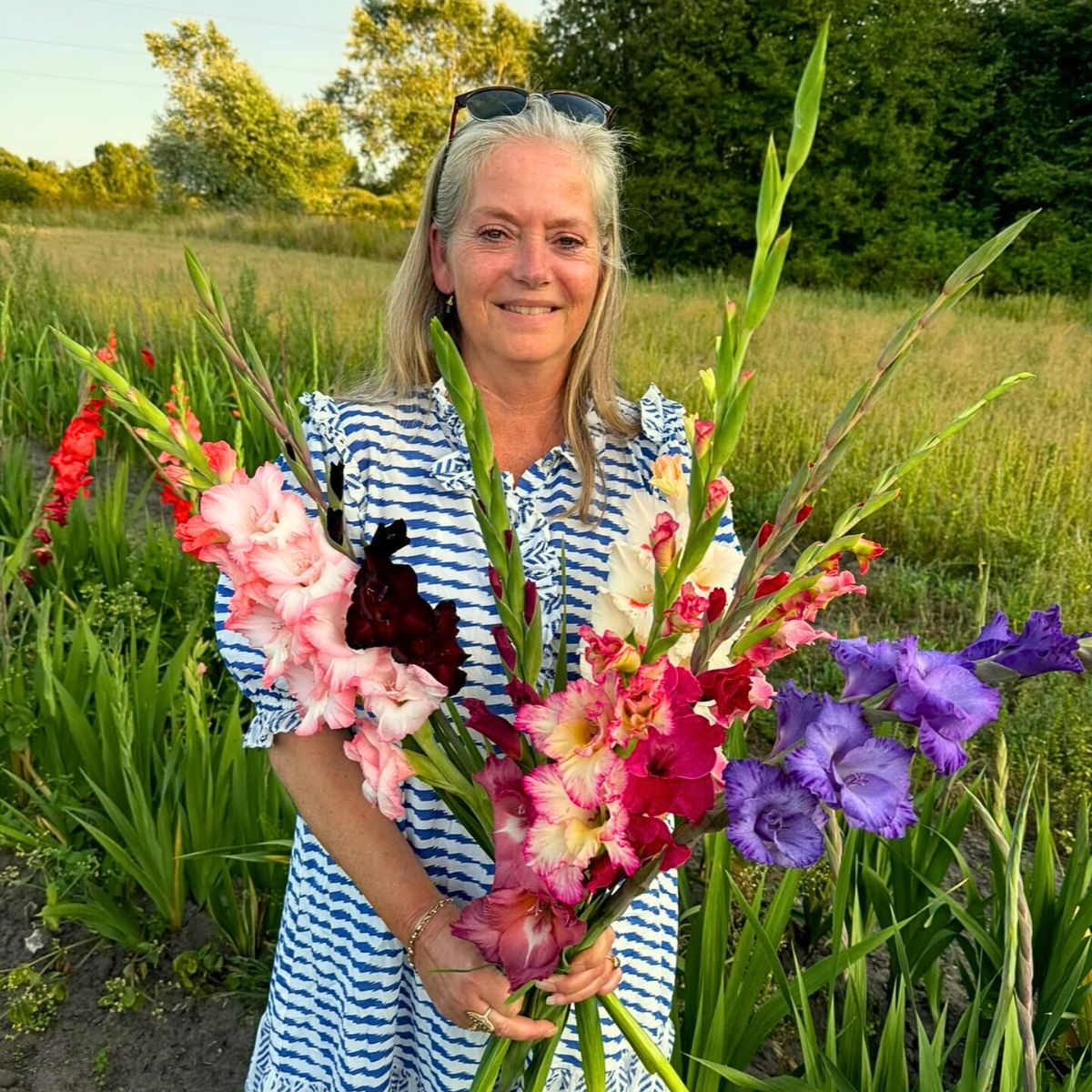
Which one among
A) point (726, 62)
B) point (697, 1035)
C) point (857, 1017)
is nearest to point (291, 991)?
point (697, 1035)

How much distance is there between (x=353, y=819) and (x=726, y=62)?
17491mm

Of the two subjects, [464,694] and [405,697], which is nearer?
[405,697]

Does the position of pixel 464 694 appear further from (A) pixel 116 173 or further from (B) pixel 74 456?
(A) pixel 116 173

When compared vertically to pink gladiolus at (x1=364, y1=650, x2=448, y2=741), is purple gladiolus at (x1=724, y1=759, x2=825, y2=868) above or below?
below

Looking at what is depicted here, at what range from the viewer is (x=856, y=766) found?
57 cm

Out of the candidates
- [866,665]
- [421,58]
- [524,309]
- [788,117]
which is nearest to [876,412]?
[524,309]

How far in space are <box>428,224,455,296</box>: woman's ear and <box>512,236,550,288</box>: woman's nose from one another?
17 centimetres

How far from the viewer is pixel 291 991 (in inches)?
52.6

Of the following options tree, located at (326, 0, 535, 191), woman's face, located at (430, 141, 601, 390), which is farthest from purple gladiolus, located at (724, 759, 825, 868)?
tree, located at (326, 0, 535, 191)

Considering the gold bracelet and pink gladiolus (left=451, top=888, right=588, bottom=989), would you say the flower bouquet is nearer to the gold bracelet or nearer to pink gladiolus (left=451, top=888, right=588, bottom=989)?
pink gladiolus (left=451, top=888, right=588, bottom=989)

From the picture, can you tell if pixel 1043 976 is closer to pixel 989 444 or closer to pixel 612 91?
pixel 989 444

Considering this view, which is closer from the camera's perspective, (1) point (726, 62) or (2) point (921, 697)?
(2) point (921, 697)

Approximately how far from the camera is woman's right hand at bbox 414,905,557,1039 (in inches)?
31.4

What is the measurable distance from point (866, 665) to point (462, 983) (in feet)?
1.87
